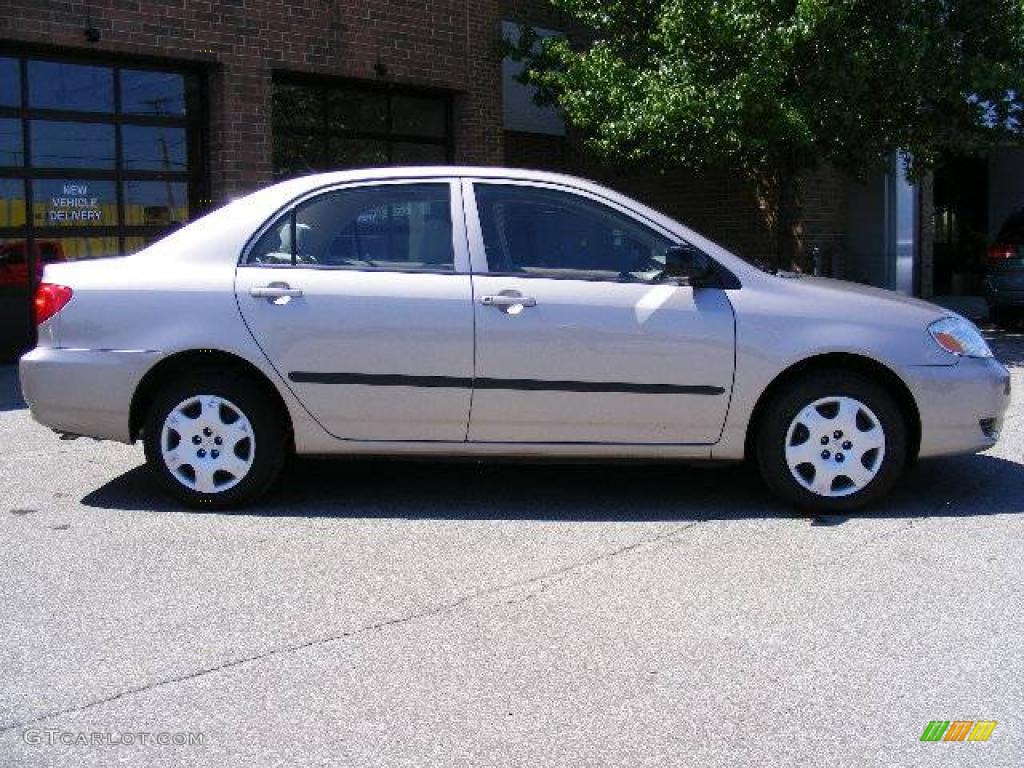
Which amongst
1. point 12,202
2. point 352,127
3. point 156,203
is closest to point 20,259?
point 12,202

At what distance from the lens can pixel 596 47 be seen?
13758 millimetres

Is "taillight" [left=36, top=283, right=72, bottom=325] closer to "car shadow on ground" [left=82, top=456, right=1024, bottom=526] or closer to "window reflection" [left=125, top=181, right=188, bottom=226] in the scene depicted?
"car shadow on ground" [left=82, top=456, right=1024, bottom=526]

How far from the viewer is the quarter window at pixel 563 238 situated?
19.3 ft

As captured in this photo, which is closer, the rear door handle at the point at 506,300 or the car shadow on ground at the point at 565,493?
the rear door handle at the point at 506,300

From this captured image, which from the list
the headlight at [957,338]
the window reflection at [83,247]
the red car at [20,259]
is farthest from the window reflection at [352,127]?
the headlight at [957,338]

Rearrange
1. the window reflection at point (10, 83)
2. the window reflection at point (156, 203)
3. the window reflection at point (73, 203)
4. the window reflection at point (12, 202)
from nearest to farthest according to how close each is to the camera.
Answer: the window reflection at point (10, 83) → the window reflection at point (12, 202) → the window reflection at point (73, 203) → the window reflection at point (156, 203)

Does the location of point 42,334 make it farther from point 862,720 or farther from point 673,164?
point 673,164

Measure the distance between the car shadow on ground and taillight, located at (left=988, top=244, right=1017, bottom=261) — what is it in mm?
9207

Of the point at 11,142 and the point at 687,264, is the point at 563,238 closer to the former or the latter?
the point at 687,264

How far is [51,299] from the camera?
5.94 m

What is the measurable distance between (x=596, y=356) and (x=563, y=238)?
2.05 feet

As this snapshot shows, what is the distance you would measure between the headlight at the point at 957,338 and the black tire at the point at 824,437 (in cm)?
38

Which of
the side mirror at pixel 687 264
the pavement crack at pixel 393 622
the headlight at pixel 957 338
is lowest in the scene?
the pavement crack at pixel 393 622

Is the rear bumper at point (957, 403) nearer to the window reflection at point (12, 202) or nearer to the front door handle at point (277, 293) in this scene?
the front door handle at point (277, 293)
